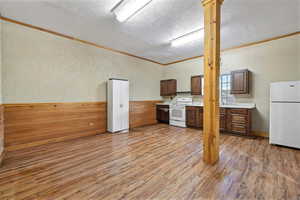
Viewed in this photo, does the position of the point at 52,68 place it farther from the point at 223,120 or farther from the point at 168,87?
the point at 223,120

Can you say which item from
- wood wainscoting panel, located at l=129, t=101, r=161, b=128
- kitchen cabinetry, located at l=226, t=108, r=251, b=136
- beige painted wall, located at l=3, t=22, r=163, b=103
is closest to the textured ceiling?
beige painted wall, located at l=3, t=22, r=163, b=103

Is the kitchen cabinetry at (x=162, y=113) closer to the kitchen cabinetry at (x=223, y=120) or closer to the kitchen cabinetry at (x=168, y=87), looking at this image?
the kitchen cabinetry at (x=168, y=87)

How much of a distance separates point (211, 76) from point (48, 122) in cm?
375

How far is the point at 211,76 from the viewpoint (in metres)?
2.12

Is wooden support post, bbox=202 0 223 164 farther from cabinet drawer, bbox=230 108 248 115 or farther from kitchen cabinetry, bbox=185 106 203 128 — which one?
kitchen cabinetry, bbox=185 106 203 128

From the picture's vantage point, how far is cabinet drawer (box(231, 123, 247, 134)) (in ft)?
11.8

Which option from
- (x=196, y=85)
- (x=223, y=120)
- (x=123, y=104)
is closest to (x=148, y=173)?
(x=123, y=104)

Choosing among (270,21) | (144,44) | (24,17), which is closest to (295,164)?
(270,21)

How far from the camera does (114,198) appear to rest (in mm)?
1423

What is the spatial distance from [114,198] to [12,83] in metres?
3.15

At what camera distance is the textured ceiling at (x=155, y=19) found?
2.26 meters

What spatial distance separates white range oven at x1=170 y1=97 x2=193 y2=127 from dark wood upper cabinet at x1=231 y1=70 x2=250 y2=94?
157 cm

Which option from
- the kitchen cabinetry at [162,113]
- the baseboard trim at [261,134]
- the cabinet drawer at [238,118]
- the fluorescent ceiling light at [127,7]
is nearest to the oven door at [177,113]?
the kitchen cabinetry at [162,113]

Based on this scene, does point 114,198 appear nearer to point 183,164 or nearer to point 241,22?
point 183,164
